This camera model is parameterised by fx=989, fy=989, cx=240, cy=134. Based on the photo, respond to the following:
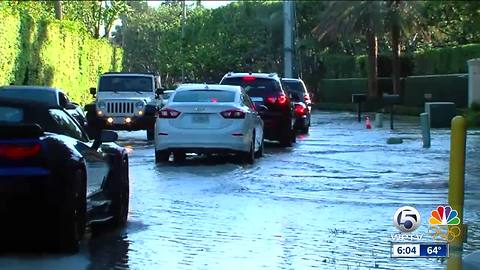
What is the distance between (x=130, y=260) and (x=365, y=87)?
54.0 metres

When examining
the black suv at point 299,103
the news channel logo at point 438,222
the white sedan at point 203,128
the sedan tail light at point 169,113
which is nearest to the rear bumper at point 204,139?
the white sedan at point 203,128

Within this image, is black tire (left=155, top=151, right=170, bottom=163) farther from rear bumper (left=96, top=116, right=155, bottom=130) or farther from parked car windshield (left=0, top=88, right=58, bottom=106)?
rear bumper (left=96, top=116, right=155, bottom=130)

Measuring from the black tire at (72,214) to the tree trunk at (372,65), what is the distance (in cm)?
4627

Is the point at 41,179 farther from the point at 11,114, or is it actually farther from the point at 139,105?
the point at 139,105

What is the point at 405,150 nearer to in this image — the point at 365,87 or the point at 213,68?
the point at 365,87

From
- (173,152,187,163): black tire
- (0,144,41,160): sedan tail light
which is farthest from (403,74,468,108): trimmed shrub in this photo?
(0,144,41,160): sedan tail light

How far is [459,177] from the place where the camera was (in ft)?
20.1

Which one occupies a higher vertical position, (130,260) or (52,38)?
(52,38)

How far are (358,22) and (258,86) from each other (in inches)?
1271

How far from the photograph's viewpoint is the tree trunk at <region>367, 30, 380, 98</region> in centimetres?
5509

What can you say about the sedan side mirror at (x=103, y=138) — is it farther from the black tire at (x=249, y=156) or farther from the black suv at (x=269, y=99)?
the black suv at (x=269, y=99)

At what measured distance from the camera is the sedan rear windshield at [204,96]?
59.2ft

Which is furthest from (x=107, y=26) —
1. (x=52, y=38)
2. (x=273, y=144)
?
(x=273, y=144)

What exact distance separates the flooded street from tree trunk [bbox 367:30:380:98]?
35.2 meters
